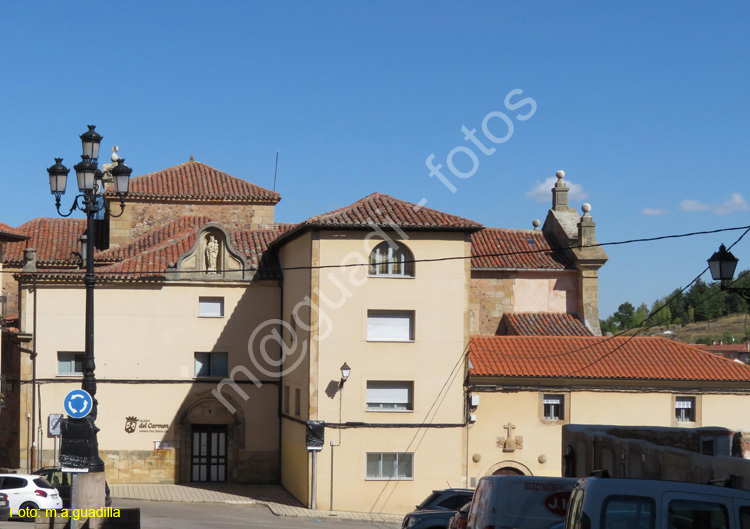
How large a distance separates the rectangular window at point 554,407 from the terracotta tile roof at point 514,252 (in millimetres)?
8979

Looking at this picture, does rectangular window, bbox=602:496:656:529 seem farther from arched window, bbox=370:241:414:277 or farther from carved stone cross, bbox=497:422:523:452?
carved stone cross, bbox=497:422:523:452

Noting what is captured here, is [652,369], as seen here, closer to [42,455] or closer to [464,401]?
[464,401]

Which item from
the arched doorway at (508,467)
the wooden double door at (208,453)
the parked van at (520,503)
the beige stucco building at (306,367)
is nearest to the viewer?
the parked van at (520,503)

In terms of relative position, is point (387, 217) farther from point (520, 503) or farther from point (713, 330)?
point (713, 330)

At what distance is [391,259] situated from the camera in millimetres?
30844

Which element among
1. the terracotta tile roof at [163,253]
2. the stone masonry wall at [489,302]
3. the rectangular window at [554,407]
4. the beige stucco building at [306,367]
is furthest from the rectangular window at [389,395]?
the stone masonry wall at [489,302]

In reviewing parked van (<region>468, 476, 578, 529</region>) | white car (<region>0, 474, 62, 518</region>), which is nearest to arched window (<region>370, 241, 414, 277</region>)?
white car (<region>0, 474, 62, 518</region>)

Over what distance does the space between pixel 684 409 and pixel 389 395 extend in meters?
10.1

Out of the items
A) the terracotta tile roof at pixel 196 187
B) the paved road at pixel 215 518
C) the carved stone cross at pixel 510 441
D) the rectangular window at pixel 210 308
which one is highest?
the terracotta tile roof at pixel 196 187

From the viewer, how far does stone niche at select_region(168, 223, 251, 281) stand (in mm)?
34531

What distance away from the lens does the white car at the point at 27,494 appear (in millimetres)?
24672

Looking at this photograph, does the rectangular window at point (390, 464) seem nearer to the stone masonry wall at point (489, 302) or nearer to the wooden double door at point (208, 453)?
the wooden double door at point (208, 453)

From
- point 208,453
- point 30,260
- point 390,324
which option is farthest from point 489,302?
point 30,260

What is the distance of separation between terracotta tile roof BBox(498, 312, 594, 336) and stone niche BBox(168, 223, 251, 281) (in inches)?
442
